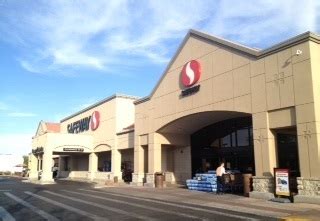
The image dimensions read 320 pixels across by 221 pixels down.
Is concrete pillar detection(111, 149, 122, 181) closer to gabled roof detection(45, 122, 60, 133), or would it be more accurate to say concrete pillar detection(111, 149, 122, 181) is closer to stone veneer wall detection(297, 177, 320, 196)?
stone veneer wall detection(297, 177, 320, 196)

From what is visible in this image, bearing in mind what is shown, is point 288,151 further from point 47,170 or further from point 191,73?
point 47,170

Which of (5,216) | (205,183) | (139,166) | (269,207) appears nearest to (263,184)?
(269,207)

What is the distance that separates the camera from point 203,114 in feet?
80.7

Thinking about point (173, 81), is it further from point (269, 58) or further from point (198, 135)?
point (269, 58)

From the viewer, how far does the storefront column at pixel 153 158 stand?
2872 cm

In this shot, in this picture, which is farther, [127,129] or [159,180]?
[127,129]

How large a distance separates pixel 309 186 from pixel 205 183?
7782 millimetres

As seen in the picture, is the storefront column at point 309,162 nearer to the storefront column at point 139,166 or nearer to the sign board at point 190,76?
the sign board at point 190,76

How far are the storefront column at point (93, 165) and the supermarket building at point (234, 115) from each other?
6.44 meters

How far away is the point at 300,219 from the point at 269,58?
9.66 metres

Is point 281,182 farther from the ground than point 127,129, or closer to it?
closer to it

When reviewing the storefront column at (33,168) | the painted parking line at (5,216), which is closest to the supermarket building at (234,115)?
the painted parking line at (5,216)

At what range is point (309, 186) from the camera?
52.8 feet

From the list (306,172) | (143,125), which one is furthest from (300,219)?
(143,125)
